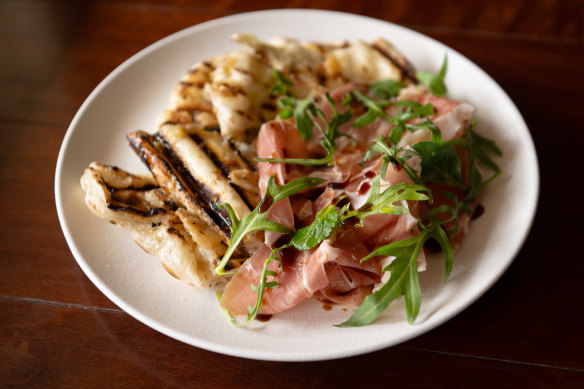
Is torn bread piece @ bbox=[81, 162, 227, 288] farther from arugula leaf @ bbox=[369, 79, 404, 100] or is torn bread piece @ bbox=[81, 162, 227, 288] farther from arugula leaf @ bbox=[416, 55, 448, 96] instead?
arugula leaf @ bbox=[416, 55, 448, 96]

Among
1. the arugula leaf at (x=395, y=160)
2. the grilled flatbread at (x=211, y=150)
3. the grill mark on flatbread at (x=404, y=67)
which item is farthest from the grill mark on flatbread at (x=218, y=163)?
the grill mark on flatbread at (x=404, y=67)

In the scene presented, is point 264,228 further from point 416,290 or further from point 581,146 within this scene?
point 581,146

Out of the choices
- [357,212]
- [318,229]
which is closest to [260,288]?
[318,229]

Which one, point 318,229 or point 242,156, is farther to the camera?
point 242,156

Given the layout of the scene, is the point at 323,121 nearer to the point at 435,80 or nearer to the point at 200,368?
the point at 435,80

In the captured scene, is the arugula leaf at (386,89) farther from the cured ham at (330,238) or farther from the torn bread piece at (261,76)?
the cured ham at (330,238)
